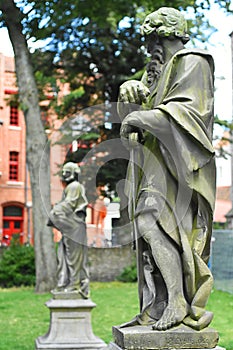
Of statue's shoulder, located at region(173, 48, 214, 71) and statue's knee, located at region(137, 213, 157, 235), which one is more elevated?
statue's shoulder, located at region(173, 48, 214, 71)

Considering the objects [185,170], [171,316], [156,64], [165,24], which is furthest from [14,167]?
[171,316]

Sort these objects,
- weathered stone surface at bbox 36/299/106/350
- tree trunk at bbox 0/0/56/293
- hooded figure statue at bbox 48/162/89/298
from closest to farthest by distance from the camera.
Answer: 1. weathered stone surface at bbox 36/299/106/350
2. hooded figure statue at bbox 48/162/89/298
3. tree trunk at bbox 0/0/56/293

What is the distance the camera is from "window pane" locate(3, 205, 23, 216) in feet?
146

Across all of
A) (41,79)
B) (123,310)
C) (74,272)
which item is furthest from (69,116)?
(74,272)

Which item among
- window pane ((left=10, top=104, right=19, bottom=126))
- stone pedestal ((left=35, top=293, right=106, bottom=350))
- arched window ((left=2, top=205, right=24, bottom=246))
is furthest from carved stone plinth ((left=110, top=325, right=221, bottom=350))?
window pane ((left=10, top=104, right=19, bottom=126))

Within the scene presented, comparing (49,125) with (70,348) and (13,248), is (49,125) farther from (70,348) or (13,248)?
(70,348)

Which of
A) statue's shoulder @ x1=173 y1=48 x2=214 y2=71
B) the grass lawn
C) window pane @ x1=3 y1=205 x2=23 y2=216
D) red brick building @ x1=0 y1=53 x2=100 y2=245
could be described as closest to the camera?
statue's shoulder @ x1=173 y1=48 x2=214 y2=71

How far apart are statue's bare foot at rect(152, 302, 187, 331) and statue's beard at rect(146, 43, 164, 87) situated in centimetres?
156

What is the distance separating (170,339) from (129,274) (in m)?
22.9

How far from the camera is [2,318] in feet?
51.5

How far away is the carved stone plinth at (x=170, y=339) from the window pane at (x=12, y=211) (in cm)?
4129

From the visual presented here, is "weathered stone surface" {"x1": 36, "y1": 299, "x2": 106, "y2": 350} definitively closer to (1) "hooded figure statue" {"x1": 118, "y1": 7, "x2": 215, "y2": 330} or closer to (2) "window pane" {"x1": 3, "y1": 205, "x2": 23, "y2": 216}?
(1) "hooded figure statue" {"x1": 118, "y1": 7, "x2": 215, "y2": 330}

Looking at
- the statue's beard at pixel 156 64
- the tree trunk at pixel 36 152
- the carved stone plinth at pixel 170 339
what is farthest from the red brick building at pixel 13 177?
the carved stone plinth at pixel 170 339

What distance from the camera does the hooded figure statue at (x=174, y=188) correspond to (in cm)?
409
